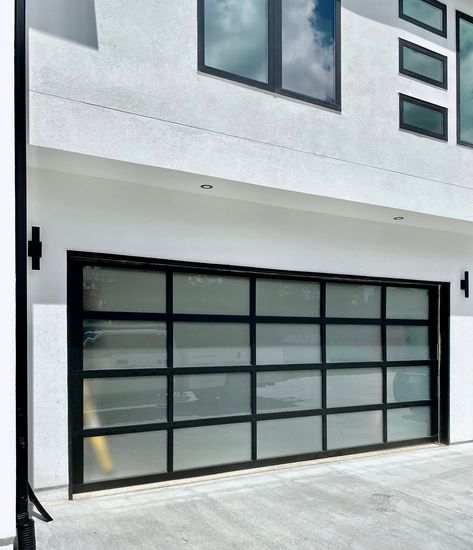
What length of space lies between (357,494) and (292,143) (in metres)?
3.70

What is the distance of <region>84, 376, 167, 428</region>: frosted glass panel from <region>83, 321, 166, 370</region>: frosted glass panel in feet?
0.52

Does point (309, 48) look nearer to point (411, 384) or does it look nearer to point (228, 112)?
point (228, 112)

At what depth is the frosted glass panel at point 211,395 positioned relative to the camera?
5742mm

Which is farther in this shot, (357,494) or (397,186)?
(397,186)

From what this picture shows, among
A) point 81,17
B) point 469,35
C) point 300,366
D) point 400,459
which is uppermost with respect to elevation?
point 469,35

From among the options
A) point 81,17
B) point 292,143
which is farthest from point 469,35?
point 81,17

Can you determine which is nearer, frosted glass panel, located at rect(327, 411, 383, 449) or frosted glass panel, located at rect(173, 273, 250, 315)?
frosted glass panel, located at rect(173, 273, 250, 315)

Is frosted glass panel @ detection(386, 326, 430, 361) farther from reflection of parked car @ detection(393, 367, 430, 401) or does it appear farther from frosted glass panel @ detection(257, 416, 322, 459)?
frosted glass panel @ detection(257, 416, 322, 459)

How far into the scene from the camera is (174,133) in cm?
493

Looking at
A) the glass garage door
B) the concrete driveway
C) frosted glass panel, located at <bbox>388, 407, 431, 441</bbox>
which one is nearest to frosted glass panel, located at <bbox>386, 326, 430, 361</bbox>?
the glass garage door

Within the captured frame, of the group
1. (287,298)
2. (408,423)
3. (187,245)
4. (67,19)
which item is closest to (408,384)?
(408,423)

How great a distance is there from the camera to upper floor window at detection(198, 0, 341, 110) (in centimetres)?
538

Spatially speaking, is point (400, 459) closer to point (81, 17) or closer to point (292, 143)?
point (292, 143)
